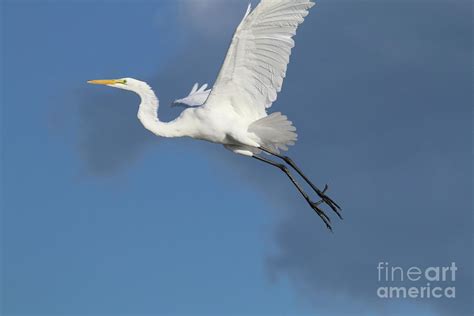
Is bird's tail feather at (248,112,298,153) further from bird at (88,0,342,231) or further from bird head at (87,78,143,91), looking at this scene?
bird head at (87,78,143,91)

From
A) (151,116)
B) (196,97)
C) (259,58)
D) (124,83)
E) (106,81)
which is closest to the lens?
(259,58)

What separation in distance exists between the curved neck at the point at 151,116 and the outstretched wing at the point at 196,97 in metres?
1.23

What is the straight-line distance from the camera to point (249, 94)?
49.4 feet

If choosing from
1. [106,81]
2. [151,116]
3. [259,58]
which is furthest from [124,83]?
[259,58]

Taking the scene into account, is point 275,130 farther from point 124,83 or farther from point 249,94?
point 124,83

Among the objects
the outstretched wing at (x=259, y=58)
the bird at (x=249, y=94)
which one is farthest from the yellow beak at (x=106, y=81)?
the outstretched wing at (x=259, y=58)

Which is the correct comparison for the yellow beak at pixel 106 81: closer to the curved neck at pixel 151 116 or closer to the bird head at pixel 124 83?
the bird head at pixel 124 83

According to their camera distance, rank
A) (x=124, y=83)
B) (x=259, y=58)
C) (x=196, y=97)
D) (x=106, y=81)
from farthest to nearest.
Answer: (x=196, y=97) → (x=106, y=81) → (x=124, y=83) → (x=259, y=58)

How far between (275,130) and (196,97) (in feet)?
8.00

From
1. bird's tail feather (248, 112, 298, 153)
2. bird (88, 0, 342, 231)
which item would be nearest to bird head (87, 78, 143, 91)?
bird (88, 0, 342, 231)

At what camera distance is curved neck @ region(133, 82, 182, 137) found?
15375mm

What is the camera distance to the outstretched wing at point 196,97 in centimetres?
1689

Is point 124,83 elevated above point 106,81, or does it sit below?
below

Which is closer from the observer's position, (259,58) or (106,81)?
(259,58)
